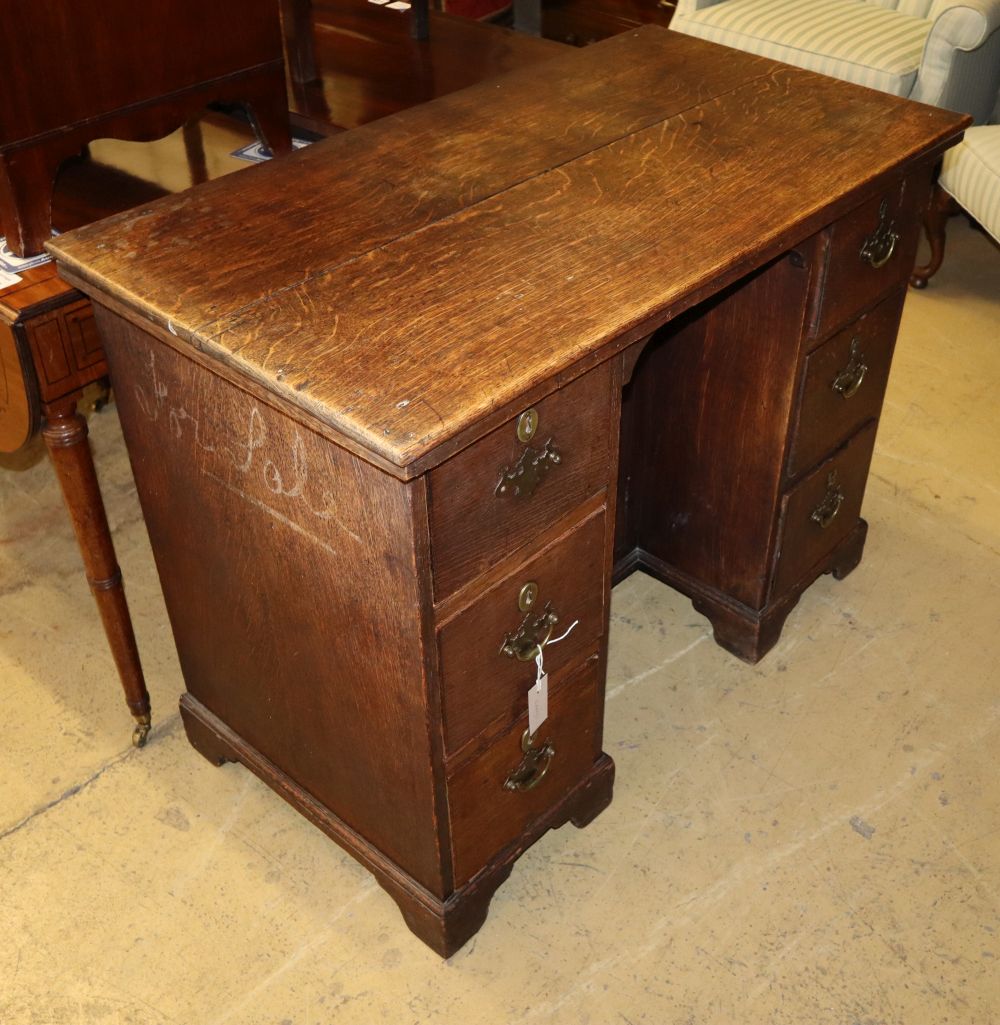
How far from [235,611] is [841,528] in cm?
112

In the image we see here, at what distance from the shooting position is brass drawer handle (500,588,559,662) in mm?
1499

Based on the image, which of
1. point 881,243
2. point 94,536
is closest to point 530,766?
point 94,536

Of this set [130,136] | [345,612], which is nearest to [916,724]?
[345,612]

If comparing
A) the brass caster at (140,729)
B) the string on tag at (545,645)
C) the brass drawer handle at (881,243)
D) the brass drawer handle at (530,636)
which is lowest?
the brass caster at (140,729)

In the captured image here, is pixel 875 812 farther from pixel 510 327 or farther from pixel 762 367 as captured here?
pixel 510 327

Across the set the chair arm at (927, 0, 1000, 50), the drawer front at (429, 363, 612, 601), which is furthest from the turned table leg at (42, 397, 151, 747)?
the chair arm at (927, 0, 1000, 50)

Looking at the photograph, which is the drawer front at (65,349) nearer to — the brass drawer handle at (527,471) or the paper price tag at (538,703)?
the brass drawer handle at (527,471)

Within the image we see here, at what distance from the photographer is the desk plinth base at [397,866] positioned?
167 centimetres

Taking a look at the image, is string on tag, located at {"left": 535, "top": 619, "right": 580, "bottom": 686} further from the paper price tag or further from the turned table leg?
the turned table leg

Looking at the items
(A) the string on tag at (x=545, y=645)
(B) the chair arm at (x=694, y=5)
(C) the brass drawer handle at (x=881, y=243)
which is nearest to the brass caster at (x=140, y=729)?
(A) the string on tag at (x=545, y=645)

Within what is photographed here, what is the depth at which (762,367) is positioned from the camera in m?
1.88

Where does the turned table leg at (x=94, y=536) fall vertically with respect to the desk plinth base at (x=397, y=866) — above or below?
above

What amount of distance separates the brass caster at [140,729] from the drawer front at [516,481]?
2.80 ft

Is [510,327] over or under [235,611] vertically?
over
